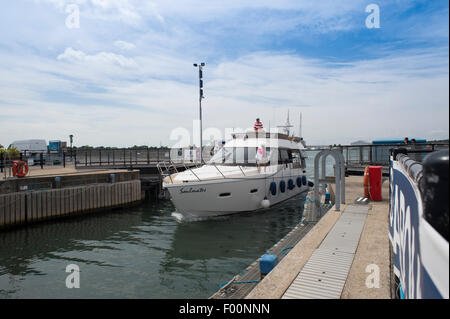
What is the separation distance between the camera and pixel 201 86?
67.9 feet

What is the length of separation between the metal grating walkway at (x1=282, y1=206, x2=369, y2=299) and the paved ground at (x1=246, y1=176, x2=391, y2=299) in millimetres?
92

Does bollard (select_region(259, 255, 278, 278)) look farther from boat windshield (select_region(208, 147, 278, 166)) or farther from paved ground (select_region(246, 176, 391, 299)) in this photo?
boat windshield (select_region(208, 147, 278, 166))

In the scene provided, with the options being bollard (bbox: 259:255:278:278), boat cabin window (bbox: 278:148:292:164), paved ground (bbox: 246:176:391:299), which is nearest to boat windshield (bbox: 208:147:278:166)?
boat cabin window (bbox: 278:148:292:164)

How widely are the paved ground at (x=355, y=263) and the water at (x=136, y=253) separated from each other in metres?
2.58

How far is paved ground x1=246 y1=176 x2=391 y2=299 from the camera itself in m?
4.25

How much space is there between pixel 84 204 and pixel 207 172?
308 inches

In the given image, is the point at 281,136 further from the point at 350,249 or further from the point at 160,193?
the point at 350,249

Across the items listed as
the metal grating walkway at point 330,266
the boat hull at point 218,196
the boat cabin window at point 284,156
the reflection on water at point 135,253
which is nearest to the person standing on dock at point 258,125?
the boat cabin window at point 284,156

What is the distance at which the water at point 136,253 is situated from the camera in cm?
776

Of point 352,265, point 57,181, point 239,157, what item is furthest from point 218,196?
point 57,181

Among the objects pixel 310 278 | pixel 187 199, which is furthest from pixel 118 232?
pixel 310 278

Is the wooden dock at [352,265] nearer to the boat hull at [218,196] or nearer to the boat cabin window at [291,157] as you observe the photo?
the boat hull at [218,196]

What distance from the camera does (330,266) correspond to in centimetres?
517
